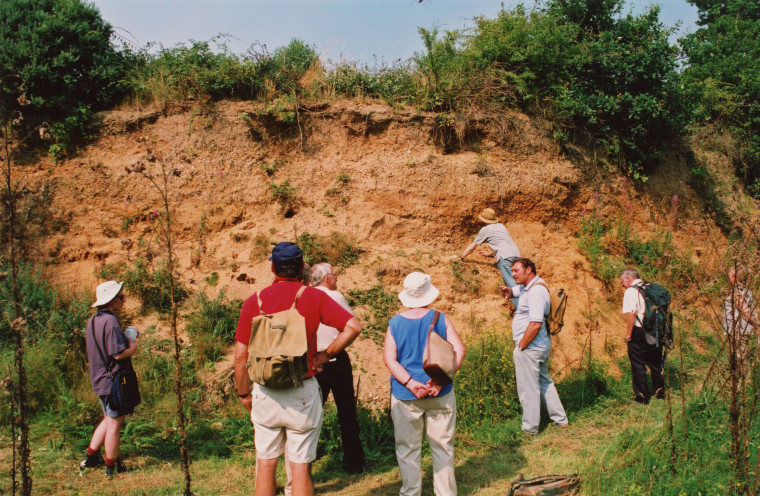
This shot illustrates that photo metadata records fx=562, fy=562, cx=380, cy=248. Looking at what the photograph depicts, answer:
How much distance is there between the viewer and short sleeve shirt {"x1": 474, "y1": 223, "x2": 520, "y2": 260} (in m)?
8.62

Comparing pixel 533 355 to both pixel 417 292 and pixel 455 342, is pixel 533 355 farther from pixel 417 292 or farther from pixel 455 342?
pixel 417 292

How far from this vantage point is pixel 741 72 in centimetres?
1469

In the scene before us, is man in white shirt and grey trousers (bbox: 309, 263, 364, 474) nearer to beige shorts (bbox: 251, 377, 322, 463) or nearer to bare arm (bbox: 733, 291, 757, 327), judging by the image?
beige shorts (bbox: 251, 377, 322, 463)

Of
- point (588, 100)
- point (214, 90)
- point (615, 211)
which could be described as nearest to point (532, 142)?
point (588, 100)

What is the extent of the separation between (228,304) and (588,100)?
7.95 m

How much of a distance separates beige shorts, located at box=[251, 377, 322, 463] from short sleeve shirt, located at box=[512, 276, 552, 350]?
9.47ft

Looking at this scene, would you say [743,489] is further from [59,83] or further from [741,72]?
[741,72]

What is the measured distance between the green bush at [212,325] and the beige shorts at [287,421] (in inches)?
153

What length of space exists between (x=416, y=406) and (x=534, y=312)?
219 centimetres

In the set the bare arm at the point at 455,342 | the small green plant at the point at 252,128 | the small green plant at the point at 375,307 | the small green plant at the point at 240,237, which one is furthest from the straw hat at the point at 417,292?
the small green plant at the point at 252,128

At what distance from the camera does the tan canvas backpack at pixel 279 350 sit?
3.87 metres

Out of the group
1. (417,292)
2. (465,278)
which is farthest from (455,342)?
(465,278)

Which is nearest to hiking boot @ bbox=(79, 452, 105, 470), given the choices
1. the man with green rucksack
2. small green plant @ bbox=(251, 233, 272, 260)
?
small green plant @ bbox=(251, 233, 272, 260)

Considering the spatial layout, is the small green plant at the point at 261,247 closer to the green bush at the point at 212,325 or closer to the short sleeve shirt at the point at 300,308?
the green bush at the point at 212,325
